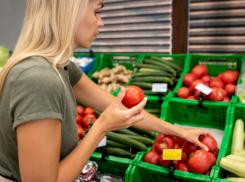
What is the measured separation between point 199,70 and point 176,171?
1.69m

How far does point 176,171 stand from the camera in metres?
1.89

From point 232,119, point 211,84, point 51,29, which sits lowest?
point 232,119

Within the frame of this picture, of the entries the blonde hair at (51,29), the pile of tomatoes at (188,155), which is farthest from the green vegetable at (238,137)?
the blonde hair at (51,29)

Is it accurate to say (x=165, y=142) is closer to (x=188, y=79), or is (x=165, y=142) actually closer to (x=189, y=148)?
(x=189, y=148)

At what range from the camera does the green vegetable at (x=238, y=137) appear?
2163 mm

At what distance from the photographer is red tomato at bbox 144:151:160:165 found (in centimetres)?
206

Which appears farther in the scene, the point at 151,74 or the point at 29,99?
the point at 151,74

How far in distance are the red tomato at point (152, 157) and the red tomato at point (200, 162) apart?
1.06ft

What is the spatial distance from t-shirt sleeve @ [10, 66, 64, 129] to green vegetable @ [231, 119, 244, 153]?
1.86 m

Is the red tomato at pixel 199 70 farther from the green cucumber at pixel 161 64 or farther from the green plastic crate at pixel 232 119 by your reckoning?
the green plastic crate at pixel 232 119

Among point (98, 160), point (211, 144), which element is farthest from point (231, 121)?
point (98, 160)

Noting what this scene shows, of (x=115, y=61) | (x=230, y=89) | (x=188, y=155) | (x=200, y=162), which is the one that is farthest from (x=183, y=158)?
(x=115, y=61)

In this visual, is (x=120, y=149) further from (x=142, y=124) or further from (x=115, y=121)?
(x=115, y=121)

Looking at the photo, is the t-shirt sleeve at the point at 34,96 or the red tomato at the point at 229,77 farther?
the red tomato at the point at 229,77
